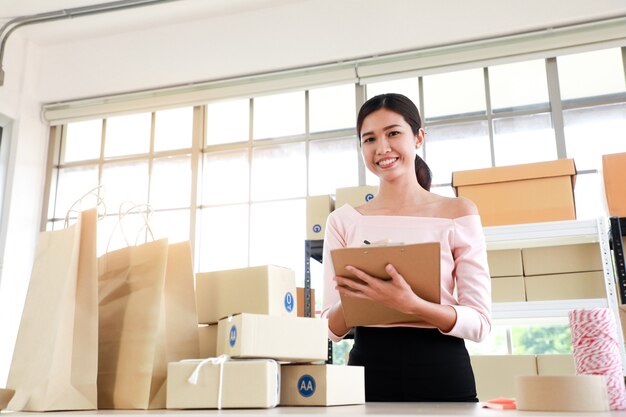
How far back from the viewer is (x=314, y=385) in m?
0.72

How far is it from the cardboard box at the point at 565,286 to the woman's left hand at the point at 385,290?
1.57 metres

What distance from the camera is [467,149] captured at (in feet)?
10.8

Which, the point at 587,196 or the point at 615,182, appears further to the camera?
the point at 587,196

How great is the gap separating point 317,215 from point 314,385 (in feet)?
6.95

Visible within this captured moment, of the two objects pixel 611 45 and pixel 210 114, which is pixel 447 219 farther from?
pixel 210 114

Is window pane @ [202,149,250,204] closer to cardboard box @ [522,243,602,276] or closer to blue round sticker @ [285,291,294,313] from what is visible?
cardboard box @ [522,243,602,276]

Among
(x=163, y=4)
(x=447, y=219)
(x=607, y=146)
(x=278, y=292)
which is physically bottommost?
(x=278, y=292)

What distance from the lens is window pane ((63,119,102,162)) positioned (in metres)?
4.04

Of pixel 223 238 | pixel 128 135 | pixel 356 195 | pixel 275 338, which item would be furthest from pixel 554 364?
pixel 128 135

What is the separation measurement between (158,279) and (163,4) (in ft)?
10.1

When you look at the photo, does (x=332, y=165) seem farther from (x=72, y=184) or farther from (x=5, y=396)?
(x=5, y=396)

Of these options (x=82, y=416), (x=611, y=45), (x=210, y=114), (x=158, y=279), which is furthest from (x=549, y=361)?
(x=210, y=114)

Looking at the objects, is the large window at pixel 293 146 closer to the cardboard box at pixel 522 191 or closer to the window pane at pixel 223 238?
the window pane at pixel 223 238

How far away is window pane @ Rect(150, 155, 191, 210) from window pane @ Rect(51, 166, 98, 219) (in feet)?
1.46
